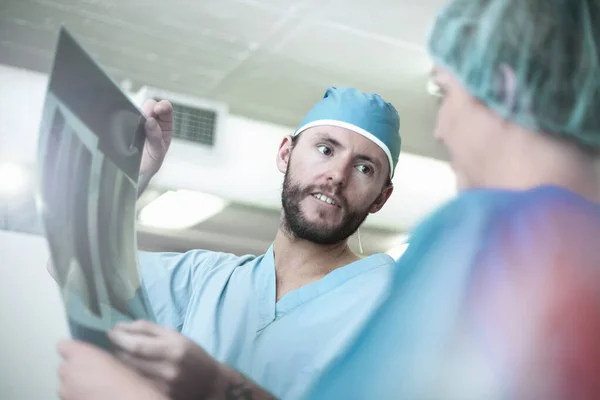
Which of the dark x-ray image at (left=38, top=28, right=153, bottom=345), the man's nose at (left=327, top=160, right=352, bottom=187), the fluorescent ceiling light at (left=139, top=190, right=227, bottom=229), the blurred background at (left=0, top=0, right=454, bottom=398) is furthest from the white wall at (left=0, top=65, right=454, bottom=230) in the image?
the dark x-ray image at (left=38, top=28, right=153, bottom=345)

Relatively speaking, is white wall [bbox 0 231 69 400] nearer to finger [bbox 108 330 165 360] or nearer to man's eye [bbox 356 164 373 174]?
man's eye [bbox 356 164 373 174]

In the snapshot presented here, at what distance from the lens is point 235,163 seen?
2.93 m

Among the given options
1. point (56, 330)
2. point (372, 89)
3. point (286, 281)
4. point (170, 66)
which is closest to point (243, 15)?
point (170, 66)

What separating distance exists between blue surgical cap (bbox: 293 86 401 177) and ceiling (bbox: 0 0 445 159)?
973 mm

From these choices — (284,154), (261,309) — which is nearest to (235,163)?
(284,154)

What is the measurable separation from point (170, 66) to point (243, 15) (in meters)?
0.47

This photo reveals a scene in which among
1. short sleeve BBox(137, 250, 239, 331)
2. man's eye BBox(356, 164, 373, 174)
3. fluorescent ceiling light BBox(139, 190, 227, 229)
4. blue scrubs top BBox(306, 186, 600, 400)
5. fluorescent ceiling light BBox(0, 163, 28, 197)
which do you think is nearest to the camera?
blue scrubs top BBox(306, 186, 600, 400)

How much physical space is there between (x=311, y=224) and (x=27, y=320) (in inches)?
33.9

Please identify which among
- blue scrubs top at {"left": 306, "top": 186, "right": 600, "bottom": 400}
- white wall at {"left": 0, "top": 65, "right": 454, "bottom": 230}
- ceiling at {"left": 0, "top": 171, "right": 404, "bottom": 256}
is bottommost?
ceiling at {"left": 0, "top": 171, "right": 404, "bottom": 256}

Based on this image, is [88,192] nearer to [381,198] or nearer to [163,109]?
[163,109]

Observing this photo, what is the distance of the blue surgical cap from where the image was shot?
3.82ft

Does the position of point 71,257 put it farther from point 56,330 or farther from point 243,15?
point 243,15

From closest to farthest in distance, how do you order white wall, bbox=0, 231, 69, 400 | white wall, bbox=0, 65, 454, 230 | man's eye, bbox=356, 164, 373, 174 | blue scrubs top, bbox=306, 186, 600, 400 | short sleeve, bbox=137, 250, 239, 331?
1. blue scrubs top, bbox=306, 186, 600, 400
2. short sleeve, bbox=137, 250, 239, 331
3. man's eye, bbox=356, 164, 373, 174
4. white wall, bbox=0, 231, 69, 400
5. white wall, bbox=0, 65, 454, 230

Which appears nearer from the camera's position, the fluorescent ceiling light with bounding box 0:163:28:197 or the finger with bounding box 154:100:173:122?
the finger with bounding box 154:100:173:122
